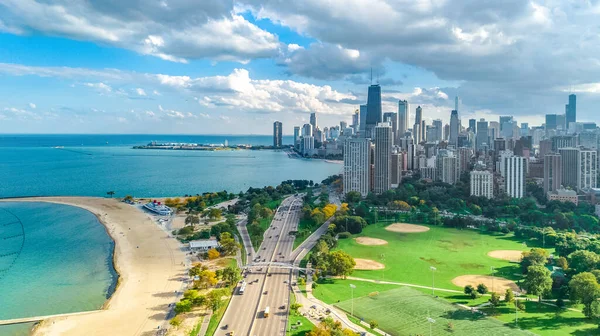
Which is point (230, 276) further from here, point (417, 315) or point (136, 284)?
point (417, 315)

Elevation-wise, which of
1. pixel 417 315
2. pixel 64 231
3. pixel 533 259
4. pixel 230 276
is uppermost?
pixel 533 259

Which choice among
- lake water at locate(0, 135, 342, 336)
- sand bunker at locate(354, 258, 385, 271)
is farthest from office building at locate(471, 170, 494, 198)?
lake water at locate(0, 135, 342, 336)

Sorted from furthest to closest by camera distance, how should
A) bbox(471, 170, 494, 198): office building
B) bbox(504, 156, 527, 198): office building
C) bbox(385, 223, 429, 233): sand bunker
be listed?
bbox(504, 156, 527, 198): office building
bbox(471, 170, 494, 198): office building
bbox(385, 223, 429, 233): sand bunker

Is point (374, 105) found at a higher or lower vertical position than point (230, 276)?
higher

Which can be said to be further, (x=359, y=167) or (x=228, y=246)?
(x=359, y=167)

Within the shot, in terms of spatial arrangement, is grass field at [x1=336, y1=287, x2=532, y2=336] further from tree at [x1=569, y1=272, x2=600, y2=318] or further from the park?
tree at [x1=569, y1=272, x2=600, y2=318]

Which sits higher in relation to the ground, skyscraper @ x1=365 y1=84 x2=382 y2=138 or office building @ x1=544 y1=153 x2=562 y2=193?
skyscraper @ x1=365 y1=84 x2=382 y2=138

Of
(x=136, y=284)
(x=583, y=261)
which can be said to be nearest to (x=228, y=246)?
(x=136, y=284)
